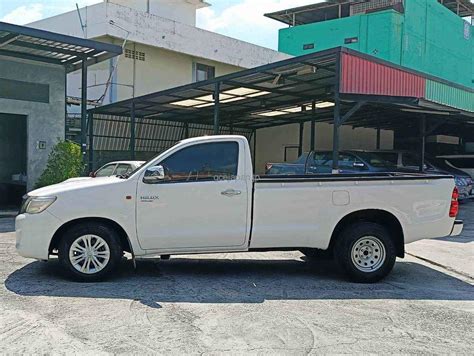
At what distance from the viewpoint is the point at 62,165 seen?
15039 millimetres

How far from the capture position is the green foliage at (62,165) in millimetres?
14875

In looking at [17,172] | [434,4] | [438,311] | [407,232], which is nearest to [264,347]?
[438,311]

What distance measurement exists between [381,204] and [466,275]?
6.46 feet

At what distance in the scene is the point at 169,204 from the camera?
22.4 ft

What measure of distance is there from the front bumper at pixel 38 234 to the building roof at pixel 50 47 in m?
8.15

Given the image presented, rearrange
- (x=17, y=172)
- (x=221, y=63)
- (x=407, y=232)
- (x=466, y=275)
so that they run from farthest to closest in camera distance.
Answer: (x=221, y=63) → (x=17, y=172) → (x=466, y=275) → (x=407, y=232)

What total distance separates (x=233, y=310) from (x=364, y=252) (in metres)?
2.38

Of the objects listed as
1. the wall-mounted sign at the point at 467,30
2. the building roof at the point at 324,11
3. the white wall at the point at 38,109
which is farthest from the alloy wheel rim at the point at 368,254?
the wall-mounted sign at the point at 467,30

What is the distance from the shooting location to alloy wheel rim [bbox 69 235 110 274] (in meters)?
6.73

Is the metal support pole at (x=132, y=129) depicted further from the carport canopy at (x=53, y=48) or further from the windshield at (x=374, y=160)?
the windshield at (x=374, y=160)

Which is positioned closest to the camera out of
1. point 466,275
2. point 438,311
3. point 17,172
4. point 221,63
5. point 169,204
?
point 438,311

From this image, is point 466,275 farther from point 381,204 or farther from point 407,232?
point 381,204

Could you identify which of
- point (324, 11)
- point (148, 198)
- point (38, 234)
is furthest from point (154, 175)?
point (324, 11)

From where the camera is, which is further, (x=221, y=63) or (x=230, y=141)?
(x=221, y=63)
